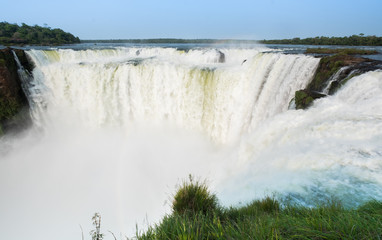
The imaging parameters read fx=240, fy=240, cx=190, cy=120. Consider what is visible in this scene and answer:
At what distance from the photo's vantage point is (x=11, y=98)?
13734mm

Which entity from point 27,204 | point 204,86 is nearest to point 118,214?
point 27,204

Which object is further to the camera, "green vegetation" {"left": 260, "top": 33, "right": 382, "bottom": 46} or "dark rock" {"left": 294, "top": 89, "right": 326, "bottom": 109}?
"green vegetation" {"left": 260, "top": 33, "right": 382, "bottom": 46}

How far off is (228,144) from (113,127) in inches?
304

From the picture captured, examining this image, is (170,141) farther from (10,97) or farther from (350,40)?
(350,40)

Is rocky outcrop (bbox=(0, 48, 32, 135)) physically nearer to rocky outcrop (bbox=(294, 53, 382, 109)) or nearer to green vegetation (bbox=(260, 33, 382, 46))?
rocky outcrop (bbox=(294, 53, 382, 109))

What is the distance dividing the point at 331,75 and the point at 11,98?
52.3ft

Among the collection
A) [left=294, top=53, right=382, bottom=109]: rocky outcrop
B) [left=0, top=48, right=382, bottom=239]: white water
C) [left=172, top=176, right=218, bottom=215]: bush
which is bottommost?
[left=0, top=48, right=382, bottom=239]: white water

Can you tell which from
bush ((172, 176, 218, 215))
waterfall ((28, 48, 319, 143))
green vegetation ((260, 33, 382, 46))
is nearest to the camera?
bush ((172, 176, 218, 215))

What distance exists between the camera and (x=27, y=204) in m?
9.61

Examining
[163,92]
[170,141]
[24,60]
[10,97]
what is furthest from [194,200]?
[24,60]

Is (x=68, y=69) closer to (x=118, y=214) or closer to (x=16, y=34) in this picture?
(x=118, y=214)

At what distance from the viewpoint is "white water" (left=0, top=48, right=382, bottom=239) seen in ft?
14.0

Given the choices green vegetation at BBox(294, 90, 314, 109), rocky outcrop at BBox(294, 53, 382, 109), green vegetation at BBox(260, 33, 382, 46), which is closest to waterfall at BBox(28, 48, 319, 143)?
rocky outcrop at BBox(294, 53, 382, 109)

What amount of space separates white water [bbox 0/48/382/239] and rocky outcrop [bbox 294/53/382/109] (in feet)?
1.26
